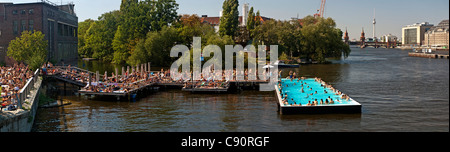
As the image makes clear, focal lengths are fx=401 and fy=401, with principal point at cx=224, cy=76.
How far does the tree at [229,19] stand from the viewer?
107062 mm

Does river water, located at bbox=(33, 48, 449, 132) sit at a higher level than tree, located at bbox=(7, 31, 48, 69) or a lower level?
lower

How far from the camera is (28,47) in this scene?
53500mm

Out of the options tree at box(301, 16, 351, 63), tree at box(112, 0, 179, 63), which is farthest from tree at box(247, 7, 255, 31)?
tree at box(112, 0, 179, 63)

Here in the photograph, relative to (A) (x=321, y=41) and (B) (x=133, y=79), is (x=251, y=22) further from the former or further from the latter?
(B) (x=133, y=79)

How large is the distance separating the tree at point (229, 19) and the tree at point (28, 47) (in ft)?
189

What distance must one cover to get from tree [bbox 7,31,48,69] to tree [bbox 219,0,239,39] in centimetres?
5770

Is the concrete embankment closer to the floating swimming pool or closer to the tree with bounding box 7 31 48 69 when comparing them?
the floating swimming pool

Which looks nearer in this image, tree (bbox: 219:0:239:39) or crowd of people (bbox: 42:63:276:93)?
crowd of people (bbox: 42:63:276:93)

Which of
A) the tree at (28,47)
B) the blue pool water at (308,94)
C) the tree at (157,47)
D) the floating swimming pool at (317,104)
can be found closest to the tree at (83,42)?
the tree at (157,47)

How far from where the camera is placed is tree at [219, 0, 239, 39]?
10706cm

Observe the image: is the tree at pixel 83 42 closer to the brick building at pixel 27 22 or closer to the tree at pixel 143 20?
the tree at pixel 143 20
